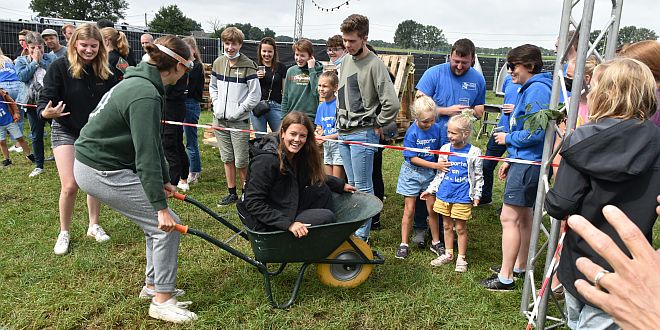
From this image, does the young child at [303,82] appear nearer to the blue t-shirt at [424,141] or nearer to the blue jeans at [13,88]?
the blue t-shirt at [424,141]

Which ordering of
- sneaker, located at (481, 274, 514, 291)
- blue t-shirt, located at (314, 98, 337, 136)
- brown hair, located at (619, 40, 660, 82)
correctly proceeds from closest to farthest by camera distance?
brown hair, located at (619, 40, 660, 82), sneaker, located at (481, 274, 514, 291), blue t-shirt, located at (314, 98, 337, 136)

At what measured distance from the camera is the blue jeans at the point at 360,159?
3.91m

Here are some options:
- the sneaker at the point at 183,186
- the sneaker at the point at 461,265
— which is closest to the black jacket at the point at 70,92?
the sneaker at the point at 183,186

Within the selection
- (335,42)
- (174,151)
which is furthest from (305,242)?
(335,42)

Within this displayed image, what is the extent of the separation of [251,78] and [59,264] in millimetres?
2664

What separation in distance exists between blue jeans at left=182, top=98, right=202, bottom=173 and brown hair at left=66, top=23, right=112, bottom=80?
195cm

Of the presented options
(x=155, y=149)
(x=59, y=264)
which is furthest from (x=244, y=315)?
(x=59, y=264)

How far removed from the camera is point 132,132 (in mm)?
2471

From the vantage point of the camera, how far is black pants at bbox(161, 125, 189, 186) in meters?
5.23

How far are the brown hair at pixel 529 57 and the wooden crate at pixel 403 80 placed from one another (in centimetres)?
504

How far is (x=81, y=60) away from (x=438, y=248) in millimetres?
3341

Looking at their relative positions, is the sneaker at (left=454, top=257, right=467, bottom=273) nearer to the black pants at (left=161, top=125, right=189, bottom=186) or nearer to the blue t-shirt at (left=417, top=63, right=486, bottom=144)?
the blue t-shirt at (left=417, top=63, right=486, bottom=144)

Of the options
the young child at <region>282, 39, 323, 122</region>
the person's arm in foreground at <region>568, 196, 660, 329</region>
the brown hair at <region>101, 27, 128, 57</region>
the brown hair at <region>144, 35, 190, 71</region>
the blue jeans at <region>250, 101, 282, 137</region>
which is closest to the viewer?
the person's arm in foreground at <region>568, 196, 660, 329</region>

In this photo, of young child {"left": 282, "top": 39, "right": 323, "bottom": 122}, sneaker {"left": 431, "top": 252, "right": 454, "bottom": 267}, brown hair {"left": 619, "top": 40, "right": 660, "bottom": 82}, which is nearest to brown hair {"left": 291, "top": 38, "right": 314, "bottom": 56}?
young child {"left": 282, "top": 39, "right": 323, "bottom": 122}
